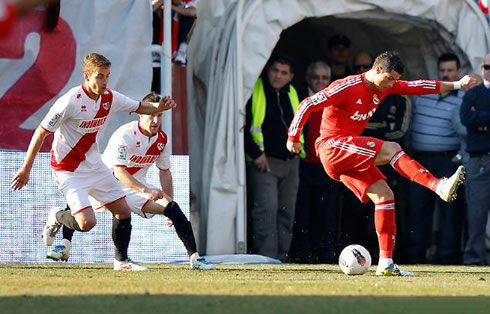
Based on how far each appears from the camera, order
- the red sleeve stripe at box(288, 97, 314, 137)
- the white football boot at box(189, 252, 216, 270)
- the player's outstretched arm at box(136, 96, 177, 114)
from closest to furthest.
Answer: the player's outstretched arm at box(136, 96, 177, 114), the red sleeve stripe at box(288, 97, 314, 137), the white football boot at box(189, 252, 216, 270)

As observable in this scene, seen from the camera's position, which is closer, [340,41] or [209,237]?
[209,237]

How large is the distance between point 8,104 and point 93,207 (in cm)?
216

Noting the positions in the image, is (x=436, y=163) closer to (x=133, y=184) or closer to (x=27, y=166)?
(x=133, y=184)

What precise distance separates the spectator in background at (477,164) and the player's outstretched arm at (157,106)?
15.0ft

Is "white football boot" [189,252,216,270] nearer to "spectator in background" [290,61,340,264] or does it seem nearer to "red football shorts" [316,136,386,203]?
"red football shorts" [316,136,386,203]

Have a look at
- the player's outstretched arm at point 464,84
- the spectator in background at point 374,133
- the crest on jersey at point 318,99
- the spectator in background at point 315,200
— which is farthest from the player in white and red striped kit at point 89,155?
the spectator in background at point 374,133

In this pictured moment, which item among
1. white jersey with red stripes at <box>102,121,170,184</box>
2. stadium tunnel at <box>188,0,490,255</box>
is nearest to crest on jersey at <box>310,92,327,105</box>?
white jersey with red stripes at <box>102,121,170,184</box>

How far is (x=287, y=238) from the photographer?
12.9 m

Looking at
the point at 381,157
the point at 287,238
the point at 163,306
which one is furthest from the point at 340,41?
the point at 163,306

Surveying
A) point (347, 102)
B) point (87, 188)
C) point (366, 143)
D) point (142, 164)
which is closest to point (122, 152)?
point (142, 164)

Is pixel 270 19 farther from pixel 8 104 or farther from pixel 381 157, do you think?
pixel 381 157

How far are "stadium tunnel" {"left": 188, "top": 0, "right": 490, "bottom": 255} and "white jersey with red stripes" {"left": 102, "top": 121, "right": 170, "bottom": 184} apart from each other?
216 cm

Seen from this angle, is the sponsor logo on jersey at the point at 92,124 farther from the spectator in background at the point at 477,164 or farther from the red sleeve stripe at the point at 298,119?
the spectator in background at the point at 477,164

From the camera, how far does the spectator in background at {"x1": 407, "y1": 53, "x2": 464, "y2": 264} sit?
13.1 meters
